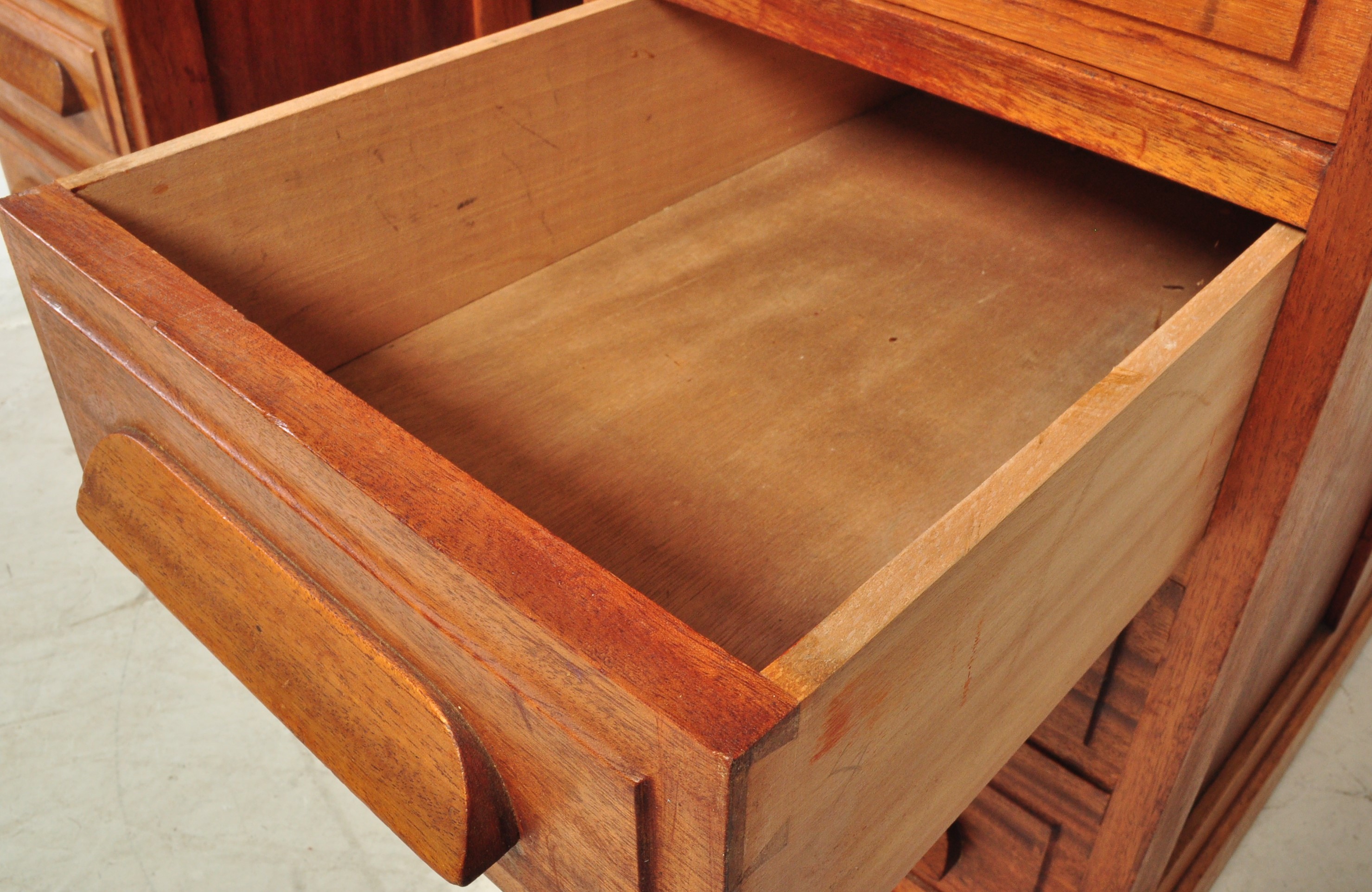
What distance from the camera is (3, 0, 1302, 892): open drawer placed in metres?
0.35

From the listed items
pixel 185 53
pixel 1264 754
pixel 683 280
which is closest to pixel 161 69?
pixel 185 53

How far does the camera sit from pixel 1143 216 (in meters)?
0.80

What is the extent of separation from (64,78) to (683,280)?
0.66 metres

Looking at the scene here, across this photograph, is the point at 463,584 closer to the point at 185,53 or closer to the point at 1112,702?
the point at 1112,702

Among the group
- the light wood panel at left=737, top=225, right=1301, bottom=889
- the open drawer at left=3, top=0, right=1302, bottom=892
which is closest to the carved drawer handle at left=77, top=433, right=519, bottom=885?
the open drawer at left=3, top=0, right=1302, bottom=892

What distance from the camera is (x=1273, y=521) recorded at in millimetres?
637

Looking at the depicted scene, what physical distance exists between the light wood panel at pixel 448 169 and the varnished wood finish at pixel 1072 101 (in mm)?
101

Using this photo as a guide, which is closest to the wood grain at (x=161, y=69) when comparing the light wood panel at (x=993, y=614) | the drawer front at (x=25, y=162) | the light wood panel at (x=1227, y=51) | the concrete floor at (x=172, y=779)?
the drawer front at (x=25, y=162)

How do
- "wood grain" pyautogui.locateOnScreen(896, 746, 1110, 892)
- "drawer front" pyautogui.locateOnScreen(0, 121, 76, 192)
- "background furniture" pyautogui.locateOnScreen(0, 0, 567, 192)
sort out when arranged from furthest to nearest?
"drawer front" pyautogui.locateOnScreen(0, 121, 76, 192)
"background furniture" pyautogui.locateOnScreen(0, 0, 567, 192)
"wood grain" pyautogui.locateOnScreen(896, 746, 1110, 892)

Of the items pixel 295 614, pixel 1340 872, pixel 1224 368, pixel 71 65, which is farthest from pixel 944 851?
pixel 71 65

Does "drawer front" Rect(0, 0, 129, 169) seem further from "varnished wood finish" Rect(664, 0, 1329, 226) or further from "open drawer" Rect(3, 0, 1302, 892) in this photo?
"varnished wood finish" Rect(664, 0, 1329, 226)

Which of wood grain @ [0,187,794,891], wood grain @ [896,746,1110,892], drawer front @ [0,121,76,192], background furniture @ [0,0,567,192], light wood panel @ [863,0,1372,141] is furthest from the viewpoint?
drawer front @ [0,121,76,192]

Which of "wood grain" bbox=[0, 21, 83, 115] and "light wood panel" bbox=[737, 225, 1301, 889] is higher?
Answer: "light wood panel" bbox=[737, 225, 1301, 889]

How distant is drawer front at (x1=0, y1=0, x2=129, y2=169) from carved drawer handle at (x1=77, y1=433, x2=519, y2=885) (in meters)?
0.60
